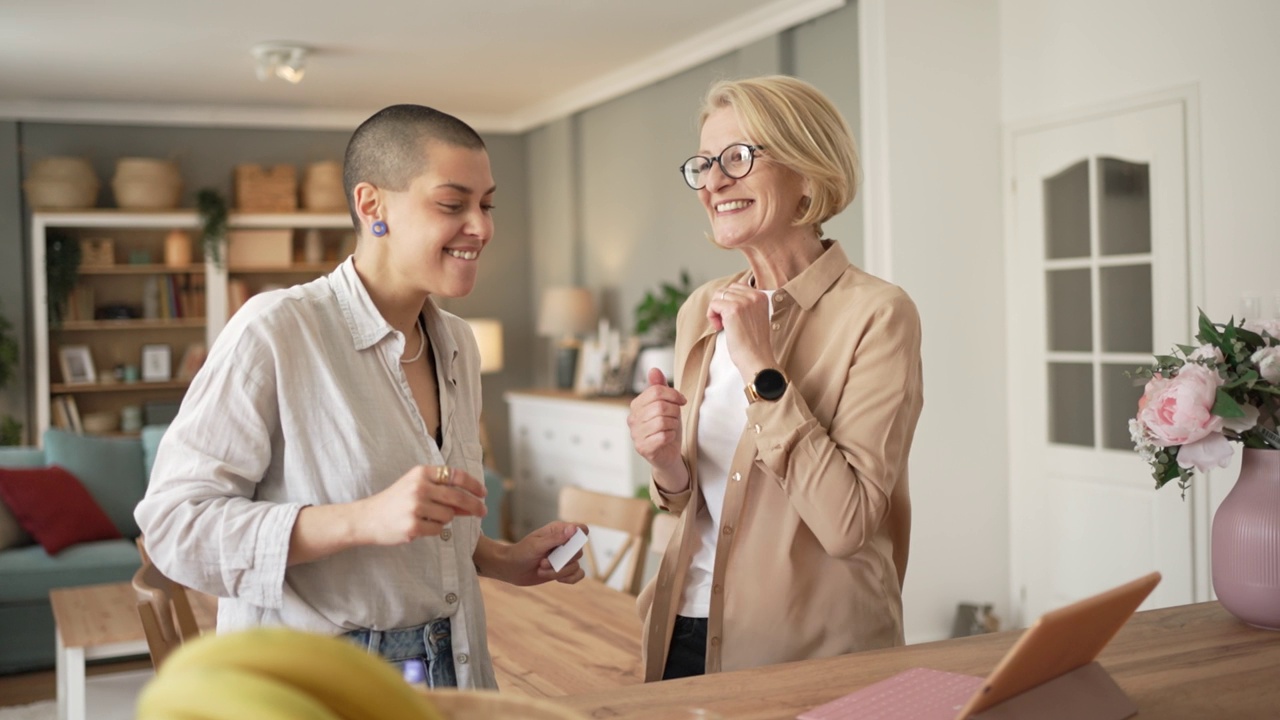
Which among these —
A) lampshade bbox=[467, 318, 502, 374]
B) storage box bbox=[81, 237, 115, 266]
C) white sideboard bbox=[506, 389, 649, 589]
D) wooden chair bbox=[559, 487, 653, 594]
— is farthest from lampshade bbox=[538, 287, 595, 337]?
wooden chair bbox=[559, 487, 653, 594]

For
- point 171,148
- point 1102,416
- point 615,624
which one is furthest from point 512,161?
point 615,624

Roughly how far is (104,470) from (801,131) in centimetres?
518

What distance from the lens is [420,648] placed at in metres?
1.53

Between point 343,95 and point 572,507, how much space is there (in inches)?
197

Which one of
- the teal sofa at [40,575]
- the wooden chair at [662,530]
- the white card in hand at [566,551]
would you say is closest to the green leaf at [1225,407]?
the white card in hand at [566,551]

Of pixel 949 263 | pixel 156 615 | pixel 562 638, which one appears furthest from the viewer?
pixel 949 263

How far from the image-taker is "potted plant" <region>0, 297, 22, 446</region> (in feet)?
23.1

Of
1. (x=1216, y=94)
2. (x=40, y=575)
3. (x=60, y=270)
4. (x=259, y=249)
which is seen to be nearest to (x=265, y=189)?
(x=259, y=249)

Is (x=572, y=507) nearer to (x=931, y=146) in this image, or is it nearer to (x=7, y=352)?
(x=931, y=146)

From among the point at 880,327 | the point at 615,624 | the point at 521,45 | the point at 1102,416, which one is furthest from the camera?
the point at 521,45

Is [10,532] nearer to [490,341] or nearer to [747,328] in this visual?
[490,341]

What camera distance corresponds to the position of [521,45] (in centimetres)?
601

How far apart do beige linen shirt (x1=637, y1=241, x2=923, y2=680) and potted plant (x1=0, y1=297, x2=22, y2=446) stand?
6599 millimetres

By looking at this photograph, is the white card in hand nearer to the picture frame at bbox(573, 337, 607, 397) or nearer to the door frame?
the door frame
